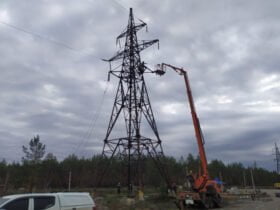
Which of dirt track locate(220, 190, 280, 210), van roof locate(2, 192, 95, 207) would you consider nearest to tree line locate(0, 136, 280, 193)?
dirt track locate(220, 190, 280, 210)

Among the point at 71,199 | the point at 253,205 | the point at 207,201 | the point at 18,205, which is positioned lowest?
the point at 253,205

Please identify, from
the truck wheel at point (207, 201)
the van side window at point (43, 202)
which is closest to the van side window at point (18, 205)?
the van side window at point (43, 202)

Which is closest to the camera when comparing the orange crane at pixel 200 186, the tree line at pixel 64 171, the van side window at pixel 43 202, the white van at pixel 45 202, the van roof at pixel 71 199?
the white van at pixel 45 202

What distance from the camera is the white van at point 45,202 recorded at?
9.77m

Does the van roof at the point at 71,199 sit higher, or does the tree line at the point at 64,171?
the tree line at the point at 64,171

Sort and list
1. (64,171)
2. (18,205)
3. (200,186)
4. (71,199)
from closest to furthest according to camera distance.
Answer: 1. (18,205)
2. (71,199)
3. (200,186)
4. (64,171)

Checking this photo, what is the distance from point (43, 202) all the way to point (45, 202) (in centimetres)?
7

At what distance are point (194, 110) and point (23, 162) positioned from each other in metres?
55.3

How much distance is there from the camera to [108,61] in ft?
109

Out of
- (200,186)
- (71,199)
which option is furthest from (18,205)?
(200,186)

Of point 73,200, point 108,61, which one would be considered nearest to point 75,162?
point 108,61

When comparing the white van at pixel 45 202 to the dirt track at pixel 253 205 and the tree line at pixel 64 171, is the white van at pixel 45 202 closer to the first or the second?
the dirt track at pixel 253 205

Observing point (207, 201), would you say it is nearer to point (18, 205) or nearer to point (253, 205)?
point (253, 205)

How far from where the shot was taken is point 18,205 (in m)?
9.84
